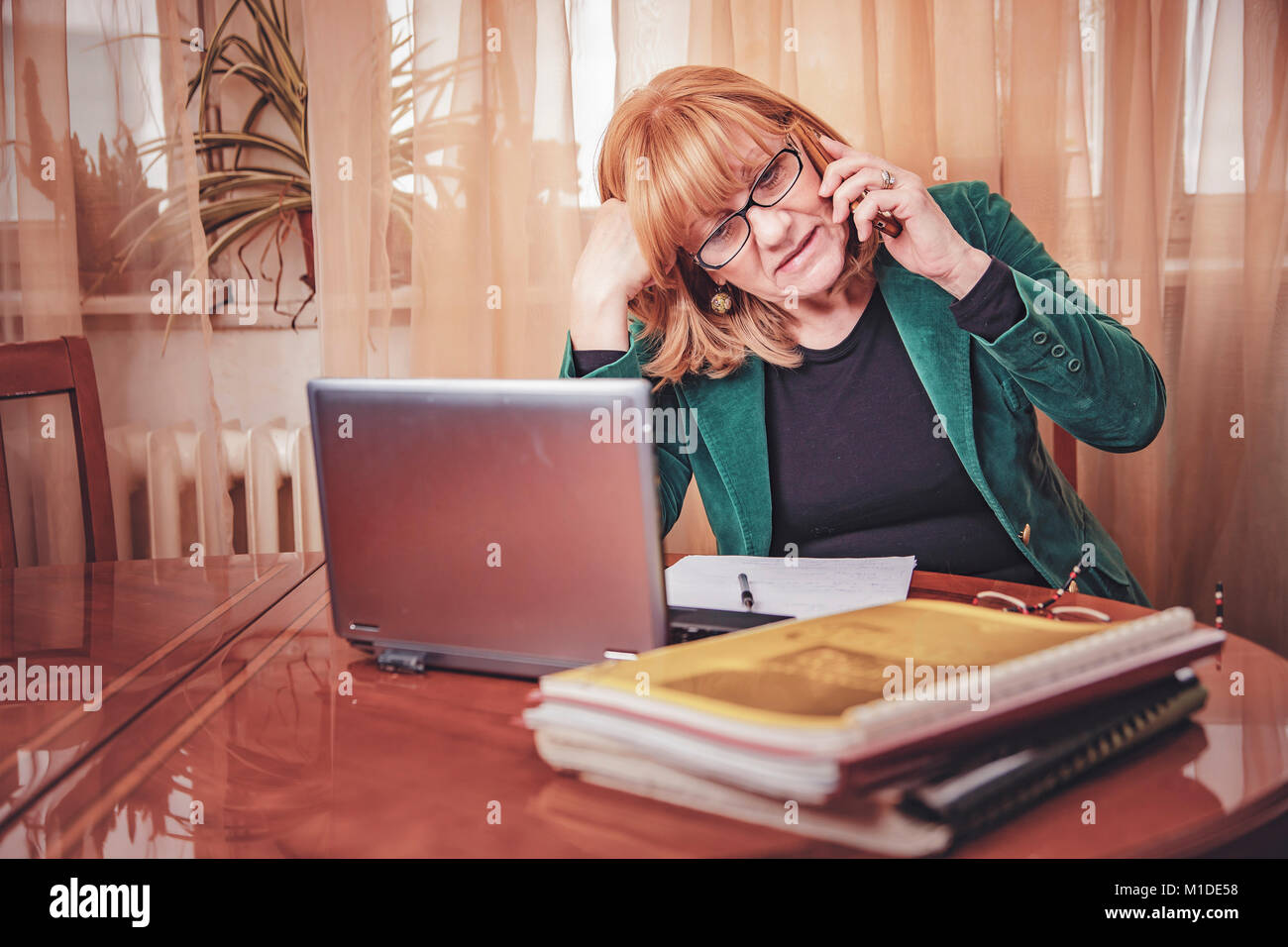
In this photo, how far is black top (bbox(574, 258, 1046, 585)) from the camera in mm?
1299

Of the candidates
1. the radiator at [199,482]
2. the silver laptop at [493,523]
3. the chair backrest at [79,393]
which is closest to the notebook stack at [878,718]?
the silver laptop at [493,523]

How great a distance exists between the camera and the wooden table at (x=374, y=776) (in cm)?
51

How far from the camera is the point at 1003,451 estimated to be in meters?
1.29

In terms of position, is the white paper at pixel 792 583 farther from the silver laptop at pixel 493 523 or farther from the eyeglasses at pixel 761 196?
the eyeglasses at pixel 761 196

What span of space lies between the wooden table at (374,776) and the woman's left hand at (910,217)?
43cm

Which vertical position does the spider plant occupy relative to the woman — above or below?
above

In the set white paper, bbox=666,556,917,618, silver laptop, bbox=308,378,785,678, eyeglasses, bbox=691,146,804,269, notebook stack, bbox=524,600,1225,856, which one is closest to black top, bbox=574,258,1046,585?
eyeglasses, bbox=691,146,804,269

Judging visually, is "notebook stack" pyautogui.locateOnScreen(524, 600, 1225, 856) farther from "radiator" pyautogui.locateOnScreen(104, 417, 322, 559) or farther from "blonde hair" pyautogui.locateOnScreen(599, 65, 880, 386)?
"radiator" pyautogui.locateOnScreen(104, 417, 322, 559)

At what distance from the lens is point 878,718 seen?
1.55 feet

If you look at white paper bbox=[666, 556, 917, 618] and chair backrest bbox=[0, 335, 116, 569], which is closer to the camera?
white paper bbox=[666, 556, 917, 618]

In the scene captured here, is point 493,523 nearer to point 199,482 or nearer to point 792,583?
point 792,583

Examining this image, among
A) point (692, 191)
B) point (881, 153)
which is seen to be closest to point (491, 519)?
point (692, 191)

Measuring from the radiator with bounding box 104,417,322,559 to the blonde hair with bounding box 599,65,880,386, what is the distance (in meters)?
1.00
